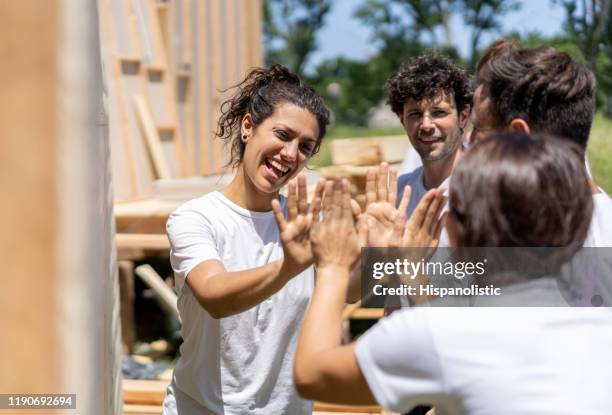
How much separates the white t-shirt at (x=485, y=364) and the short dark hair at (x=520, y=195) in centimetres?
15

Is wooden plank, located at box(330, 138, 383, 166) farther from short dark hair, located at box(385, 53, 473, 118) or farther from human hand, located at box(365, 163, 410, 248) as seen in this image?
human hand, located at box(365, 163, 410, 248)

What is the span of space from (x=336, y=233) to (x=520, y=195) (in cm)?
42

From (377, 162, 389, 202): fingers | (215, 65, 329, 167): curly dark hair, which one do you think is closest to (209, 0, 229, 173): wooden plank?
(215, 65, 329, 167): curly dark hair

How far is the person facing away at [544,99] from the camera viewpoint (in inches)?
83.0

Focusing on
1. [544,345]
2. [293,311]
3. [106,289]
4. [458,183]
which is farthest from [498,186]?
[106,289]

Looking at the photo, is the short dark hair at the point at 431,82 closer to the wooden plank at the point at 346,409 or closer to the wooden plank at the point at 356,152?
the wooden plank at the point at 346,409

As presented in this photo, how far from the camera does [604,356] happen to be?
1546 mm

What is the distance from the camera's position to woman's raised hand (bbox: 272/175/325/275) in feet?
6.40

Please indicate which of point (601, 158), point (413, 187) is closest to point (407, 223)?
point (413, 187)

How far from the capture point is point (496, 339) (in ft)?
4.95

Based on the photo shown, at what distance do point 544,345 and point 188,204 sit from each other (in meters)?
1.27

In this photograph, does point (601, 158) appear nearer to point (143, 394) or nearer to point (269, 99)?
point (143, 394)

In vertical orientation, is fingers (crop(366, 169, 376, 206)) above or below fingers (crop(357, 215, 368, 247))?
above

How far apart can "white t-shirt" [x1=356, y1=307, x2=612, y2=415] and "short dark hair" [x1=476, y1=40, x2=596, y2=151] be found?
713mm
